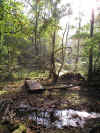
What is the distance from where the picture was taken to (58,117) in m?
5.50

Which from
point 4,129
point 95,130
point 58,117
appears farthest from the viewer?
point 58,117

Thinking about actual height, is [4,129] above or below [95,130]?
above

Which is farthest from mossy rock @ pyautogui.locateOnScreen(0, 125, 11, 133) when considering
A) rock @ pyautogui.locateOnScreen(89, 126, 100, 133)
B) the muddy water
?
rock @ pyautogui.locateOnScreen(89, 126, 100, 133)

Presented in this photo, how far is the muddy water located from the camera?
490cm

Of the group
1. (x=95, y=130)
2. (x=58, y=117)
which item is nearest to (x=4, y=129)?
(x=58, y=117)

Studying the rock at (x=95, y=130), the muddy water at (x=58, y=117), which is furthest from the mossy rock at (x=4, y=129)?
the rock at (x=95, y=130)

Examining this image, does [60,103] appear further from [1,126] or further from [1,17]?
[1,17]

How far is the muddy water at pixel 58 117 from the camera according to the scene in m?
4.90

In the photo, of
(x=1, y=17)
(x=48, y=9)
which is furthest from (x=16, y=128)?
(x=48, y=9)

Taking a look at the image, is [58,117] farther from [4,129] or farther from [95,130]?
[4,129]

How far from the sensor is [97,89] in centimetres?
1046

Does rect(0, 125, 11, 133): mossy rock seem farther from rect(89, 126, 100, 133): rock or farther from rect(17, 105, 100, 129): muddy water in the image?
rect(89, 126, 100, 133): rock

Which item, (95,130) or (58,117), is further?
(58,117)

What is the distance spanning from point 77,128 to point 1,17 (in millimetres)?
5942
